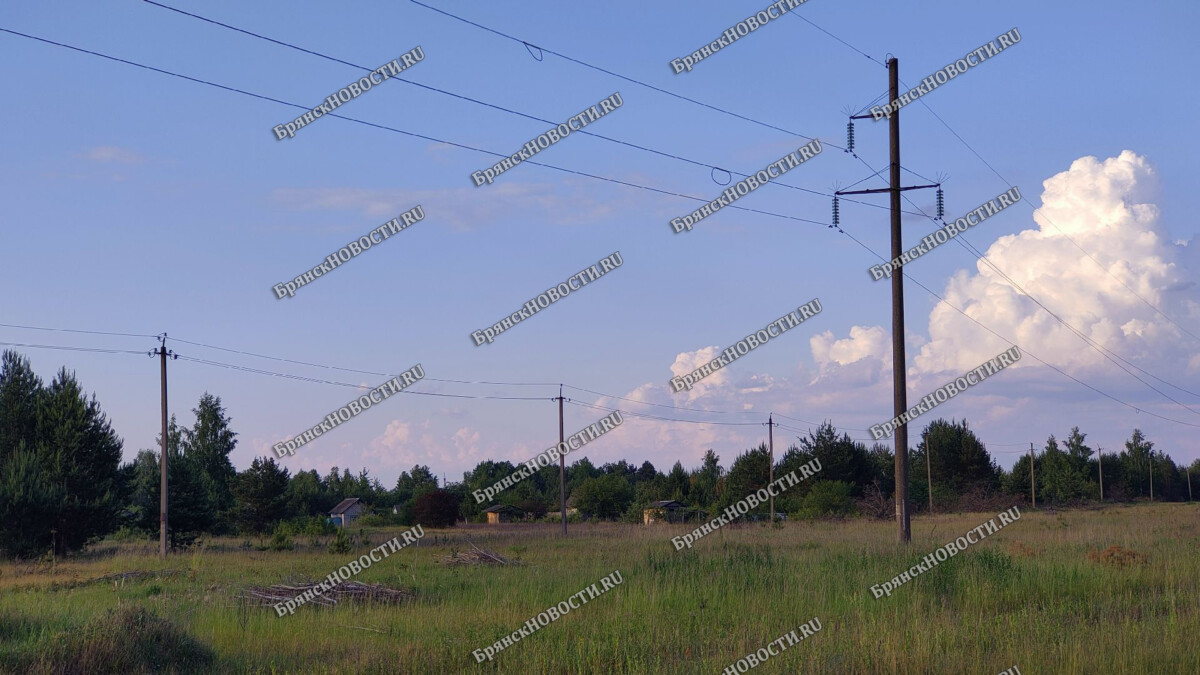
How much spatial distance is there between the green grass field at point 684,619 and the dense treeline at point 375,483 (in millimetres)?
15148

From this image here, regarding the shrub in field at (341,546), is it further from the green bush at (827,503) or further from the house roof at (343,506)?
the house roof at (343,506)

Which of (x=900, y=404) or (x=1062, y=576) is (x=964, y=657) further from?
(x=900, y=404)

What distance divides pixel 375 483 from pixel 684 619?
97187 mm

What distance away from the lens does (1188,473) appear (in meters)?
A: 108

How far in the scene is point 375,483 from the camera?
345 feet

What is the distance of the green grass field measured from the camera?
30.1 feet

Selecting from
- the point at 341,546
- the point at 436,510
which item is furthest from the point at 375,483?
the point at 341,546

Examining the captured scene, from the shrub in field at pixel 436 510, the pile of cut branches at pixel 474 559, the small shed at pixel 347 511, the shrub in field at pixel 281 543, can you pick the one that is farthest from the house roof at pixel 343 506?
the pile of cut branches at pixel 474 559

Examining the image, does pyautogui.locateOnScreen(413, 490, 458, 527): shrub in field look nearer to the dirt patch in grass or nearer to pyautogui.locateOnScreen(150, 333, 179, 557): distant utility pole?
pyautogui.locateOnScreen(150, 333, 179, 557): distant utility pole

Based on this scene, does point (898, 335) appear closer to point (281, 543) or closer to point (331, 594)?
point (331, 594)

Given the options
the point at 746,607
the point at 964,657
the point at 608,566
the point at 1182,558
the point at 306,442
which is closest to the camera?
the point at 964,657

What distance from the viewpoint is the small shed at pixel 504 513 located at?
2913 inches

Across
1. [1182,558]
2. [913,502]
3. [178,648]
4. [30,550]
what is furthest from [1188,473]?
[178,648]

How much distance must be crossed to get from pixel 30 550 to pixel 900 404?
3072 centimetres
